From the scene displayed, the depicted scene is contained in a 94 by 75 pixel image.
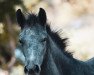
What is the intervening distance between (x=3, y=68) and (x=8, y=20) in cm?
168

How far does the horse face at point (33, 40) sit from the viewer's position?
26.8 ft

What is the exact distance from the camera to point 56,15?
16.2m

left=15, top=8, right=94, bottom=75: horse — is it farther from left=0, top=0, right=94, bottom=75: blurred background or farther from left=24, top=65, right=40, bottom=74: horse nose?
left=0, top=0, right=94, bottom=75: blurred background

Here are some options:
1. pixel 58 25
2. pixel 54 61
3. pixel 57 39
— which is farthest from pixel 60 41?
pixel 58 25

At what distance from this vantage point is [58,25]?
15.7 metres

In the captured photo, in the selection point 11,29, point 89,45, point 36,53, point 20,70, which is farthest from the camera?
point 11,29

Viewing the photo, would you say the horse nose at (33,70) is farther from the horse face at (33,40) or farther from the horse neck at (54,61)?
the horse neck at (54,61)

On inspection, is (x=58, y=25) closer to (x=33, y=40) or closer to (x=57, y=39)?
(x=57, y=39)

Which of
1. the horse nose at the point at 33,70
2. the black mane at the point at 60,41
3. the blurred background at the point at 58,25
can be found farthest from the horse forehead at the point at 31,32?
the blurred background at the point at 58,25

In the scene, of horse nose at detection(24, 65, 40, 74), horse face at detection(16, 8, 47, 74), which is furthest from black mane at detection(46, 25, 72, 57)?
horse nose at detection(24, 65, 40, 74)

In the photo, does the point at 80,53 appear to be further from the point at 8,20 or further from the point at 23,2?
the point at 8,20

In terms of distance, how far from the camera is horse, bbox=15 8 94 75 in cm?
830

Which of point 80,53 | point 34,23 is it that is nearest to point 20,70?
point 80,53

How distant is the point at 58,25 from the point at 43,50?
287 inches
